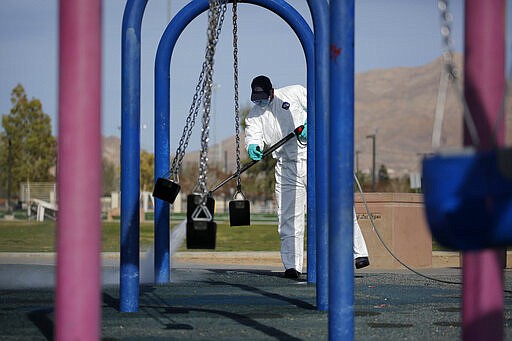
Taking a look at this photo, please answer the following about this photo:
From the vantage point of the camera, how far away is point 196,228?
485 centimetres

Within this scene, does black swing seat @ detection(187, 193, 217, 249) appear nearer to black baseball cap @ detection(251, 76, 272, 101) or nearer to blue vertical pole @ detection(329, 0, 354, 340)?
blue vertical pole @ detection(329, 0, 354, 340)

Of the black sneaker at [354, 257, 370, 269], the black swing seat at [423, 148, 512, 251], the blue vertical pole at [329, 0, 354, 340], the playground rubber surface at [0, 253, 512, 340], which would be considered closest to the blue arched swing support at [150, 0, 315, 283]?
the playground rubber surface at [0, 253, 512, 340]

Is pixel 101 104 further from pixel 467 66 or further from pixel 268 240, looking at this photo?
pixel 268 240

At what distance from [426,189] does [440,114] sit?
22cm

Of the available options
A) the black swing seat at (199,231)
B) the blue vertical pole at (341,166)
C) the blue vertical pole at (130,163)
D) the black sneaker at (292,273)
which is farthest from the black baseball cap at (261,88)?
the blue vertical pole at (341,166)

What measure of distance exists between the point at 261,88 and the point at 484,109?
21.8 ft

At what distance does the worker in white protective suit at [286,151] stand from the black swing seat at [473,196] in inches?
268

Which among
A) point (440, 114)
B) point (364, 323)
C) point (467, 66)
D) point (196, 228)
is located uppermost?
point (467, 66)

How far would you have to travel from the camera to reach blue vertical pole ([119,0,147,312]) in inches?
246

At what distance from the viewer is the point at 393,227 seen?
41.3 feet

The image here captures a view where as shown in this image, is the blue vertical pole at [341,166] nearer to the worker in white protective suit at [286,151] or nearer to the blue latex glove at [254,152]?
the blue latex glove at [254,152]

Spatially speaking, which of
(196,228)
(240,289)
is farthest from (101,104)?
(240,289)

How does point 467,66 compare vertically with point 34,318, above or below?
above

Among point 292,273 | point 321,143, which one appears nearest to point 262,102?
point 292,273
